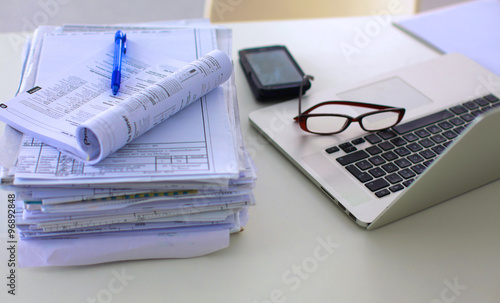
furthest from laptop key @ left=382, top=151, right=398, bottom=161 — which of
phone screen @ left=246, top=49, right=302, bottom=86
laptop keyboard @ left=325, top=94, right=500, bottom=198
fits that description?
phone screen @ left=246, top=49, right=302, bottom=86

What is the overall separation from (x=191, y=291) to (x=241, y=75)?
496 mm

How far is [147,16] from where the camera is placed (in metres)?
2.41

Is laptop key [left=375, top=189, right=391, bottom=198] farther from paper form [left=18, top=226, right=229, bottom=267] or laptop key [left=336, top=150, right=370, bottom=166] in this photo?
paper form [left=18, top=226, right=229, bottom=267]

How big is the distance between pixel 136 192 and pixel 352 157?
0.34m

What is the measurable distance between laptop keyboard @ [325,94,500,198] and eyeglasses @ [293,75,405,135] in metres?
0.02

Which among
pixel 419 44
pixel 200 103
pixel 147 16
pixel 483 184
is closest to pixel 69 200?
pixel 200 103

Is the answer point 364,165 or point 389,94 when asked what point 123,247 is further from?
point 389,94

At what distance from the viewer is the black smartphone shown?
0.85 meters

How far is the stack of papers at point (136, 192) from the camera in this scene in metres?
0.53

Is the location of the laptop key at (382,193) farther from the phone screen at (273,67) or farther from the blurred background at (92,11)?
the blurred background at (92,11)

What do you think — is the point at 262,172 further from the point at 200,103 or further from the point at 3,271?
the point at 3,271

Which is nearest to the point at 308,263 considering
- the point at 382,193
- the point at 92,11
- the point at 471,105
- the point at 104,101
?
the point at 382,193

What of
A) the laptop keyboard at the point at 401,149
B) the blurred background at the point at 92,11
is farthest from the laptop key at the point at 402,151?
the blurred background at the point at 92,11

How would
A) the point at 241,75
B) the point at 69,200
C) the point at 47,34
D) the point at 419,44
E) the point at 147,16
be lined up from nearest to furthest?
the point at 69,200
the point at 47,34
the point at 241,75
the point at 419,44
the point at 147,16
